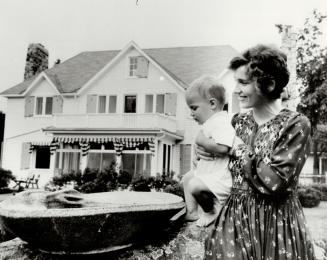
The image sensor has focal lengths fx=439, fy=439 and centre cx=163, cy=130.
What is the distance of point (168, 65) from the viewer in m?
25.6

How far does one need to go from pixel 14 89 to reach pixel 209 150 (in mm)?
26171

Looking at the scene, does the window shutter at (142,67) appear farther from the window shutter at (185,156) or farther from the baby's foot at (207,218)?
the baby's foot at (207,218)

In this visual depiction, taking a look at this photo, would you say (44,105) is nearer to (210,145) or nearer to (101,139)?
(101,139)

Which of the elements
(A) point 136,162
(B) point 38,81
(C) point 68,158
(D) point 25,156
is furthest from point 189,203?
(D) point 25,156

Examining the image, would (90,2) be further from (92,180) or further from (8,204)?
(92,180)

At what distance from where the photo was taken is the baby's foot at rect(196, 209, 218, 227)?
2.14 m

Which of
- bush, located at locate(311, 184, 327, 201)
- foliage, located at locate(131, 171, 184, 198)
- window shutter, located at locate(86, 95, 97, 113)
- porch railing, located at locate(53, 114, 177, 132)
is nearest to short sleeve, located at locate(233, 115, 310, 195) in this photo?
foliage, located at locate(131, 171, 184, 198)

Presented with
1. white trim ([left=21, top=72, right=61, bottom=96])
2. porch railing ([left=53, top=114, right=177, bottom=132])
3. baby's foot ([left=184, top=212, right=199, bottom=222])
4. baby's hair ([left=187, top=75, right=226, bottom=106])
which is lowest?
baby's foot ([left=184, top=212, right=199, bottom=222])

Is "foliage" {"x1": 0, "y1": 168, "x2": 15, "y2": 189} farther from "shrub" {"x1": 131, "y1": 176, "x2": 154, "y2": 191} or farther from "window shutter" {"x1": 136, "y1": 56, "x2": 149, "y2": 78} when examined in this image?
"shrub" {"x1": 131, "y1": 176, "x2": 154, "y2": 191}

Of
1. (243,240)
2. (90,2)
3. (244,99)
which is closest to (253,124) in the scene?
(244,99)

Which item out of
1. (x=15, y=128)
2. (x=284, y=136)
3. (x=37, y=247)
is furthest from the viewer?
(x=15, y=128)

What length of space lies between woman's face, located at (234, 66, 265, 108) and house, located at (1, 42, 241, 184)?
65.0ft

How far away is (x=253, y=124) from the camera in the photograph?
1.98 m

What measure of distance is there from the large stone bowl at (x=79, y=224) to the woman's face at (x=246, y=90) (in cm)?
72
